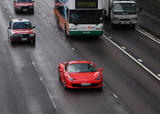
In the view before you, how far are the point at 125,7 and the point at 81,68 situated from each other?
19385 mm

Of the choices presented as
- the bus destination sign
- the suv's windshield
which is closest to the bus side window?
the suv's windshield

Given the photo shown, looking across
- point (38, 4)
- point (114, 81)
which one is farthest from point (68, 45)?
point (38, 4)

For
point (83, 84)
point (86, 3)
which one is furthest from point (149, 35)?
point (83, 84)

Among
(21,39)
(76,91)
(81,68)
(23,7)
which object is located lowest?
(76,91)

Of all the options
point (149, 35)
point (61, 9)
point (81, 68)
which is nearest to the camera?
point (81, 68)

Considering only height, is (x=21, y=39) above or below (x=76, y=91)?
above

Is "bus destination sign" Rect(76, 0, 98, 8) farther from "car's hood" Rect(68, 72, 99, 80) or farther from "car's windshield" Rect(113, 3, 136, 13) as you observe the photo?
"car's hood" Rect(68, 72, 99, 80)

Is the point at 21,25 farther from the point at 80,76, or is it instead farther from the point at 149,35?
the point at 80,76

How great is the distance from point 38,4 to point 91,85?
38987 mm

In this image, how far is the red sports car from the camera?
2669 centimetres

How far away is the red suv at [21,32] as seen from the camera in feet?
130

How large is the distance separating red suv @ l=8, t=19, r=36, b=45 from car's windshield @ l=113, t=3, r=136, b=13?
30.8ft

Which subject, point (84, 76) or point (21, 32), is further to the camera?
point (21, 32)

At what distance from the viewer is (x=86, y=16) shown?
4059 centimetres
